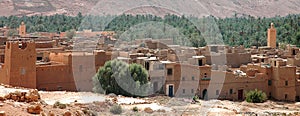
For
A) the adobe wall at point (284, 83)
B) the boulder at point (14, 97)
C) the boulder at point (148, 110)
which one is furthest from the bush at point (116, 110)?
the adobe wall at point (284, 83)

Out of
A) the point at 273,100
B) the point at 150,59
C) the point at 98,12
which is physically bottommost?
the point at 273,100

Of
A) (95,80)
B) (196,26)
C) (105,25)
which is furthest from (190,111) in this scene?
(105,25)

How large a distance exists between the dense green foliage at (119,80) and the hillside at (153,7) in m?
49.5

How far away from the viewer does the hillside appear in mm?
75875

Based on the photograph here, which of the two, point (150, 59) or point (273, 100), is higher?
point (150, 59)

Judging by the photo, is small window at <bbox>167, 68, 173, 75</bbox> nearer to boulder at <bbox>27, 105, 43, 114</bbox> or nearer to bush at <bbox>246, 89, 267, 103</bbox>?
bush at <bbox>246, 89, 267, 103</bbox>

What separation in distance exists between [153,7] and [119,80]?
206 feet

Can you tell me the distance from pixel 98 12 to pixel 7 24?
18.1m

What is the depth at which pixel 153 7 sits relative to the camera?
275 feet

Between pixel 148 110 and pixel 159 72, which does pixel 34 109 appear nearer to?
pixel 148 110

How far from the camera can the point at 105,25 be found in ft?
200

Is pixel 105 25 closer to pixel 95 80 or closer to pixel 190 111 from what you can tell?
pixel 95 80

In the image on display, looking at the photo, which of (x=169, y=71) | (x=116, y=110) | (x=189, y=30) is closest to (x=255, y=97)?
(x=169, y=71)

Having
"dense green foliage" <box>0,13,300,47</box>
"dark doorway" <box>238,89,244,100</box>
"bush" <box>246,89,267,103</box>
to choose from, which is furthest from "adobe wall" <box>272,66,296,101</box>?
"dense green foliage" <box>0,13,300,47</box>
